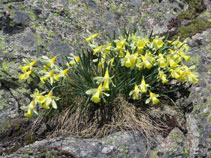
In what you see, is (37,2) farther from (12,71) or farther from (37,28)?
(12,71)

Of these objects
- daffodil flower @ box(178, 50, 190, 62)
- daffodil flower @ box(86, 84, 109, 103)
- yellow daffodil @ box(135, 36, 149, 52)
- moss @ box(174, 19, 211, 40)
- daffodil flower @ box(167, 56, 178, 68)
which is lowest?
daffodil flower @ box(86, 84, 109, 103)

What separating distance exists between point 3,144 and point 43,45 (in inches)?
56.9

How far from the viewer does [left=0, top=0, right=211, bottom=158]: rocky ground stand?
229 cm

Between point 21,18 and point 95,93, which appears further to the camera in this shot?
point 21,18

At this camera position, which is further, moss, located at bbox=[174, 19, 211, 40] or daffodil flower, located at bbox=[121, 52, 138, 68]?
moss, located at bbox=[174, 19, 211, 40]

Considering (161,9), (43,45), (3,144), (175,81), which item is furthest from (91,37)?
(161,9)

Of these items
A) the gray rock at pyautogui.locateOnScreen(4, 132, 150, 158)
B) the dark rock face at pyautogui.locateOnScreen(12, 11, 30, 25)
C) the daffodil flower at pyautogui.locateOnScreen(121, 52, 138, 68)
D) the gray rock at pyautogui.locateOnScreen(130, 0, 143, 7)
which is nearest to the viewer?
the gray rock at pyautogui.locateOnScreen(4, 132, 150, 158)

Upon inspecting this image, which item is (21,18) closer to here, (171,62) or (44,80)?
(44,80)

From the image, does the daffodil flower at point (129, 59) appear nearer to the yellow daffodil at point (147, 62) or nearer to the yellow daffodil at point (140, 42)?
the yellow daffodil at point (147, 62)

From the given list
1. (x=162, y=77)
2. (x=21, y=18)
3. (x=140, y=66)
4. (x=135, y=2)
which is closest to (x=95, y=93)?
(x=140, y=66)

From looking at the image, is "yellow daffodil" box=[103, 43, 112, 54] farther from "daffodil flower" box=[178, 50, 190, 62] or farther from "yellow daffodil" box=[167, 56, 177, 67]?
"daffodil flower" box=[178, 50, 190, 62]

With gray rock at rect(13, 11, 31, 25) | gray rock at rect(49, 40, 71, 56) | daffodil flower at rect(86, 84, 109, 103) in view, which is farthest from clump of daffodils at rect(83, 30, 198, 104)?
gray rock at rect(13, 11, 31, 25)

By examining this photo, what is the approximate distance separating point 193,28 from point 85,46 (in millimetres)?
1876

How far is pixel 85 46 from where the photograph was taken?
336 centimetres
